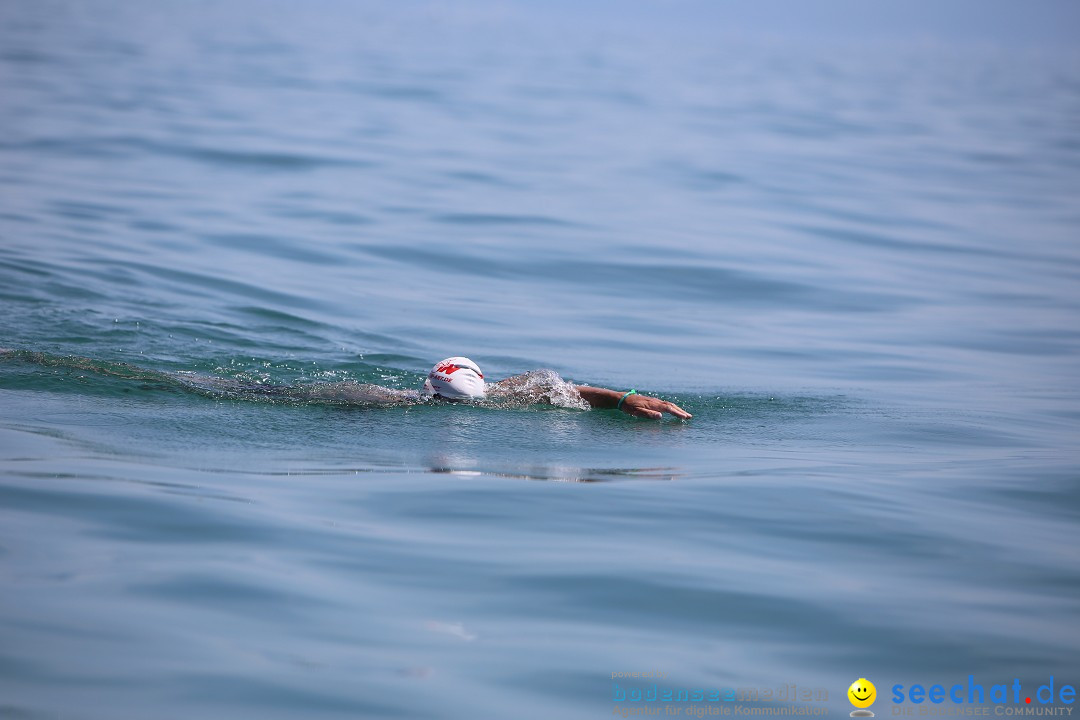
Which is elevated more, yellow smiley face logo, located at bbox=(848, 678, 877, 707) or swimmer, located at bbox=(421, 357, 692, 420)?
swimmer, located at bbox=(421, 357, 692, 420)

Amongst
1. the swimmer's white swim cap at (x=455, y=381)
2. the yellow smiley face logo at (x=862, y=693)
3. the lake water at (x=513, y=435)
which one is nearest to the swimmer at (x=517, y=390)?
the swimmer's white swim cap at (x=455, y=381)

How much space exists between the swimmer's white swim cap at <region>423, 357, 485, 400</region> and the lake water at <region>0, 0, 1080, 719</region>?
0.42 meters

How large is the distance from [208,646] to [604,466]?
4.08 metres

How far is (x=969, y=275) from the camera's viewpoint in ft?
68.2

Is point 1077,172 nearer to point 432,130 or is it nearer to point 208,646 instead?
point 432,130

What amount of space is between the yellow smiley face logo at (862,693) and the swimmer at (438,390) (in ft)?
16.2

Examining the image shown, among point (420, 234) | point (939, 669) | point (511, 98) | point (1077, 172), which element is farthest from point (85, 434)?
point (511, 98)

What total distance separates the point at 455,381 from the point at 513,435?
923mm

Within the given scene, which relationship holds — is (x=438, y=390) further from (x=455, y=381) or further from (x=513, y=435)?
(x=513, y=435)

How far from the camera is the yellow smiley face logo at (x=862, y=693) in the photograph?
5934mm

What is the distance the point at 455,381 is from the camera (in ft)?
35.8

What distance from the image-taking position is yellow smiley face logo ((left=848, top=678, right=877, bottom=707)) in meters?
→ 5.93

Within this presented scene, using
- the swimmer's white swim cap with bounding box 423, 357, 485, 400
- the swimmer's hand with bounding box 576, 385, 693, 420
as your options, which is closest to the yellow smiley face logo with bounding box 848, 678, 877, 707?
the swimmer's hand with bounding box 576, 385, 693, 420

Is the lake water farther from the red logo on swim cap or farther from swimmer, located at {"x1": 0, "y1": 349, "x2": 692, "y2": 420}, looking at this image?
the red logo on swim cap
